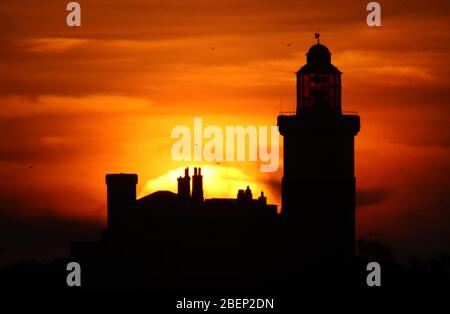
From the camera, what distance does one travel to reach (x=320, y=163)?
97312mm

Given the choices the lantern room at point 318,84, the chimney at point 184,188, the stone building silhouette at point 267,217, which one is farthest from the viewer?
the lantern room at point 318,84

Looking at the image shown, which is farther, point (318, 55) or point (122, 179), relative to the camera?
point (318, 55)

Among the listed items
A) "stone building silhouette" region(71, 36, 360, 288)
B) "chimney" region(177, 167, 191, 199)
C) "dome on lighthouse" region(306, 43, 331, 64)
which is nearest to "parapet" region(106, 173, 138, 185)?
"stone building silhouette" region(71, 36, 360, 288)

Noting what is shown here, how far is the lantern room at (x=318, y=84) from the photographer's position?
98.0m

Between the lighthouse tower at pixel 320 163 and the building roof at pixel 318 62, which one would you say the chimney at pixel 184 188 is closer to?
the lighthouse tower at pixel 320 163

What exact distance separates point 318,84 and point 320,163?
148 inches

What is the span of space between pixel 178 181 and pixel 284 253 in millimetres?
6088

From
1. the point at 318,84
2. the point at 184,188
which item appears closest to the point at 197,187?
the point at 184,188

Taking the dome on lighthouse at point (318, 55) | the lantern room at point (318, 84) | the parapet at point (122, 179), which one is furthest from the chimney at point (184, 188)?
the dome on lighthouse at point (318, 55)

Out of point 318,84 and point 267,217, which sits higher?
point 318,84

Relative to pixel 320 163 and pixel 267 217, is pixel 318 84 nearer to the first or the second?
pixel 320 163

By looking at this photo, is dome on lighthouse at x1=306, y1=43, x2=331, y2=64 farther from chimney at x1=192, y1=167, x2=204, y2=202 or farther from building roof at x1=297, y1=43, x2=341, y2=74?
chimney at x1=192, y1=167, x2=204, y2=202
